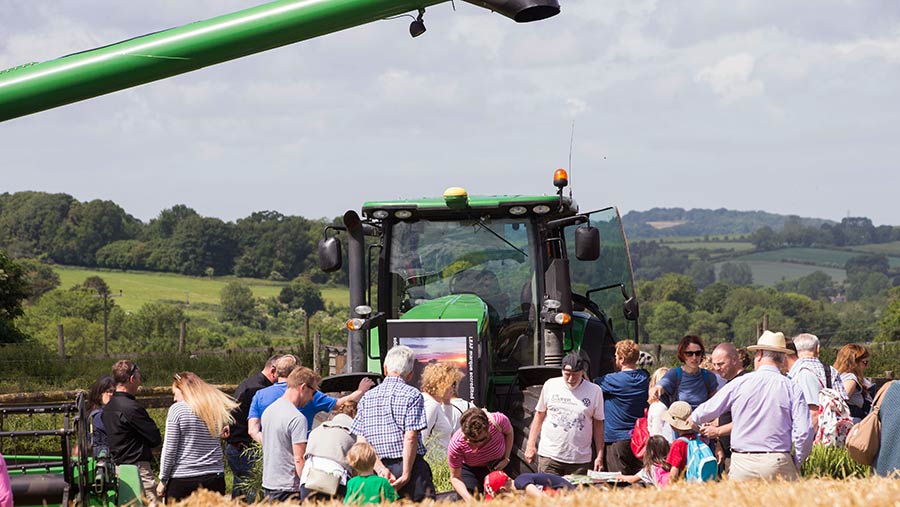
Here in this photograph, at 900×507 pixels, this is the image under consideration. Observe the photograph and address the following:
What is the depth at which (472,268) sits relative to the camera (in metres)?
10.8

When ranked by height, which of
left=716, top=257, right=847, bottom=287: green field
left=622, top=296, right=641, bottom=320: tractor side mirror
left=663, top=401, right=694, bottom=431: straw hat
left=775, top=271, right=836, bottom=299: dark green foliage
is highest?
left=622, top=296, right=641, bottom=320: tractor side mirror

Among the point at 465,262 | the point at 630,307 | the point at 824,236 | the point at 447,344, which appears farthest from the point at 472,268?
the point at 824,236

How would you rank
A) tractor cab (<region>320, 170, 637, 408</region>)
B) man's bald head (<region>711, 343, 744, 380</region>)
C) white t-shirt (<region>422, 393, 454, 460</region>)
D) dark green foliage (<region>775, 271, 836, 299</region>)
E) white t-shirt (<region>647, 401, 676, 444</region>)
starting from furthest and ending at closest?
dark green foliage (<region>775, 271, 836, 299</region>) < tractor cab (<region>320, 170, 637, 408</region>) < white t-shirt (<region>647, 401, 676, 444</region>) < man's bald head (<region>711, 343, 744, 380</region>) < white t-shirt (<region>422, 393, 454, 460</region>)

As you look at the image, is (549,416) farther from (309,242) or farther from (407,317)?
(309,242)

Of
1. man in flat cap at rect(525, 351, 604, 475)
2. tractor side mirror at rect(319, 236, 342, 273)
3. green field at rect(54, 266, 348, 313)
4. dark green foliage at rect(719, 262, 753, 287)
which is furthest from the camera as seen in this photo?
dark green foliage at rect(719, 262, 753, 287)

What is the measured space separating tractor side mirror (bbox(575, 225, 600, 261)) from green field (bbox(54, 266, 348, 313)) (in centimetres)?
6597

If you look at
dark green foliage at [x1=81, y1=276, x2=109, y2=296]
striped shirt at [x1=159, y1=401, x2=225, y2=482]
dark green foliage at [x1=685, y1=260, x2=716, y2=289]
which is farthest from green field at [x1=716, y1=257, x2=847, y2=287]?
striped shirt at [x1=159, y1=401, x2=225, y2=482]

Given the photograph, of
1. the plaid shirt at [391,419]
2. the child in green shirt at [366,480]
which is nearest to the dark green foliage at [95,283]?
the plaid shirt at [391,419]

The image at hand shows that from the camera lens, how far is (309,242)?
9081cm

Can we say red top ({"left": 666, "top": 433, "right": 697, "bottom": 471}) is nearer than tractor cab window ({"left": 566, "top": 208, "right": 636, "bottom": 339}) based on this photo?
Yes

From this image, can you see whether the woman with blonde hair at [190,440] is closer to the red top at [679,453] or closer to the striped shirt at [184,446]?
the striped shirt at [184,446]

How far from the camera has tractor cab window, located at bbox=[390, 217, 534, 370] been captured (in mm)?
10703

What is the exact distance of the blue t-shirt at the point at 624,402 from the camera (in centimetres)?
902

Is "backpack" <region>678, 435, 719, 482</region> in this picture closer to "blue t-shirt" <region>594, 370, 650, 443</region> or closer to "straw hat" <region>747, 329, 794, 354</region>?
"straw hat" <region>747, 329, 794, 354</region>
